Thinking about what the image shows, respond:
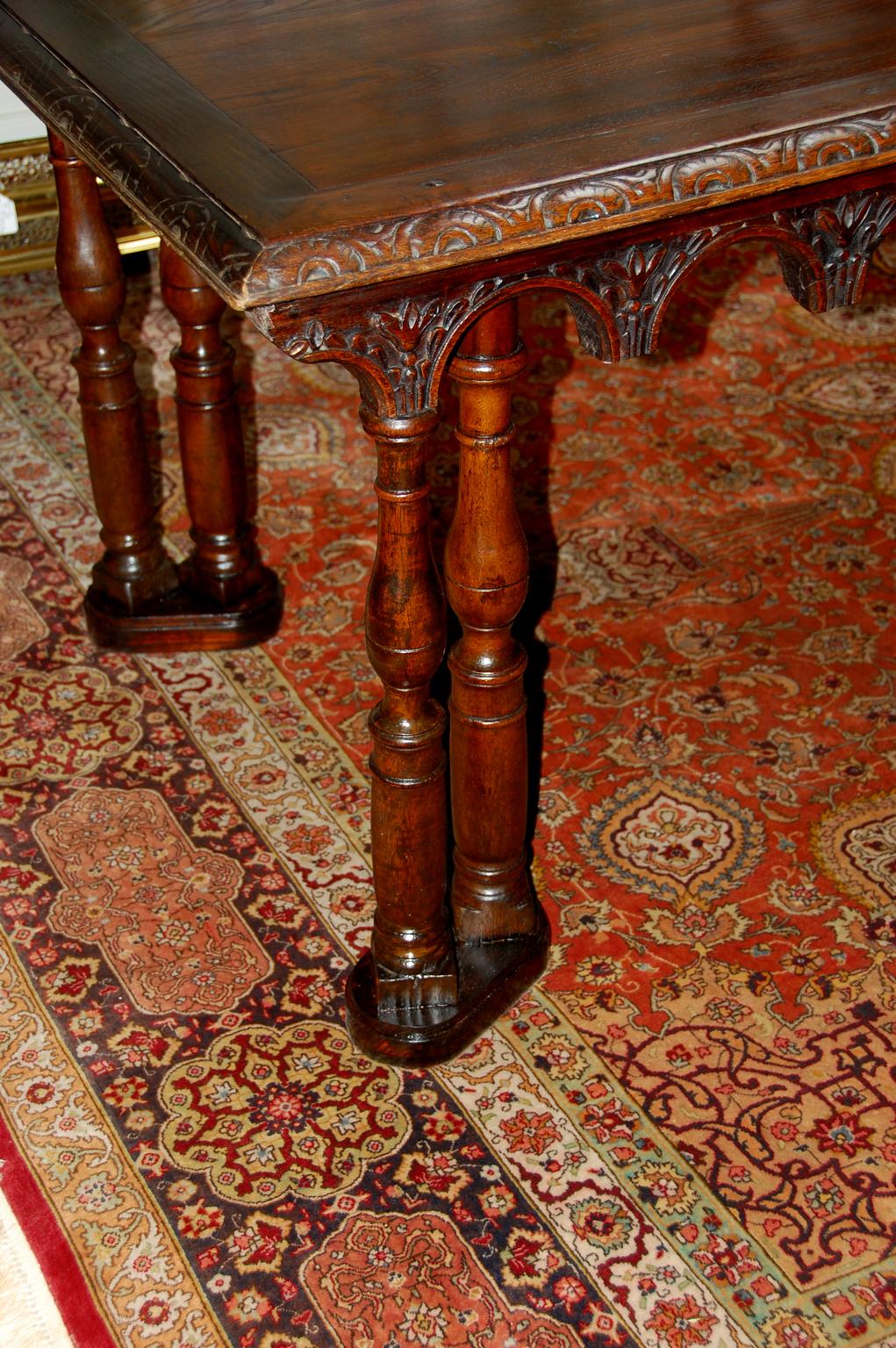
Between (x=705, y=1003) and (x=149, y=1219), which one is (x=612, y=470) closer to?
(x=705, y=1003)

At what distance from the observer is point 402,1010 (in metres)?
2.49

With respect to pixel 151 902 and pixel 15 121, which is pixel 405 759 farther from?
pixel 15 121

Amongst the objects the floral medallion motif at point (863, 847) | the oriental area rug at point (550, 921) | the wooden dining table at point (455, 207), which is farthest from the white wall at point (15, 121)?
the floral medallion motif at point (863, 847)

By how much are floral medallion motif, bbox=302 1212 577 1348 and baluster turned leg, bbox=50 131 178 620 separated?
158 centimetres

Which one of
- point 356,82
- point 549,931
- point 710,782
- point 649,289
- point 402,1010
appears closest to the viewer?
point 649,289

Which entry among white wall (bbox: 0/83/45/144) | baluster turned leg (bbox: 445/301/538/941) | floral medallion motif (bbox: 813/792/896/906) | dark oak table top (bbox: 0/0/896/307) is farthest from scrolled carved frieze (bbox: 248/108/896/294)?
white wall (bbox: 0/83/45/144)

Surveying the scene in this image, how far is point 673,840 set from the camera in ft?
9.52

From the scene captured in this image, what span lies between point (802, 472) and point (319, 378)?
137cm

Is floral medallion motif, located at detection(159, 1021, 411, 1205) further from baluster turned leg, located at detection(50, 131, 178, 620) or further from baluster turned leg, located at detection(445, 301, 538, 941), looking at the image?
baluster turned leg, located at detection(50, 131, 178, 620)

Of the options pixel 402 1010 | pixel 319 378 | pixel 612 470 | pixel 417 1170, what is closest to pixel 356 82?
pixel 402 1010

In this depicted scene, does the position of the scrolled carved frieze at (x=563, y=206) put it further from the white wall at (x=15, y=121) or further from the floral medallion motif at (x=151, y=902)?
the white wall at (x=15, y=121)

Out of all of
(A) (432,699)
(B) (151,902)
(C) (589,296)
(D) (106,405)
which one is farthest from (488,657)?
(D) (106,405)

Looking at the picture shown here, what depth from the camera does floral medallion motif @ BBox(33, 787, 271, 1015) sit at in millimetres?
2656

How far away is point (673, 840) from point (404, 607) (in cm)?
96
